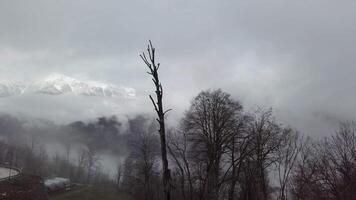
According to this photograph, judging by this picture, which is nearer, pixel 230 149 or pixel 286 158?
pixel 286 158

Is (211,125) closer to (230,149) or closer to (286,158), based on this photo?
(230,149)

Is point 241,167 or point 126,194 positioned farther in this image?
point 126,194

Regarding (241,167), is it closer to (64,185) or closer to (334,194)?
(334,194)

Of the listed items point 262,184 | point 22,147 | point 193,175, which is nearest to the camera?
point 262,184

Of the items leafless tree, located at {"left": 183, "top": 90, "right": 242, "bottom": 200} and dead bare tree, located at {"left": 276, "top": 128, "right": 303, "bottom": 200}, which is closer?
dead bare tree, located at {"left": 276, "top": 128, "right": 303, "bottom": 200}

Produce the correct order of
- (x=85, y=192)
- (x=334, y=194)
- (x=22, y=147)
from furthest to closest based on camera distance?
(x=22, y=147) < (x=85, y=192) < (x=334, y=194)

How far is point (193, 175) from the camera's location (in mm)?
37031

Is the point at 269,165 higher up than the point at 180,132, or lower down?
lower down

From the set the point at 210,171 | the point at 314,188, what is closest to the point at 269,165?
the point at 210,171

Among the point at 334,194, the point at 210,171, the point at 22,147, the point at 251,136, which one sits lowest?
the point at 334,194

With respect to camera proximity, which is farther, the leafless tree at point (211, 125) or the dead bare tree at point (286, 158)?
the leafless tree at point (211, 125)

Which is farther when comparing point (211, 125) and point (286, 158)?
point (211, 125)

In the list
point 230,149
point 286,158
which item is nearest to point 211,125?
point 230,149

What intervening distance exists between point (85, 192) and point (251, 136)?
54.1 meters
